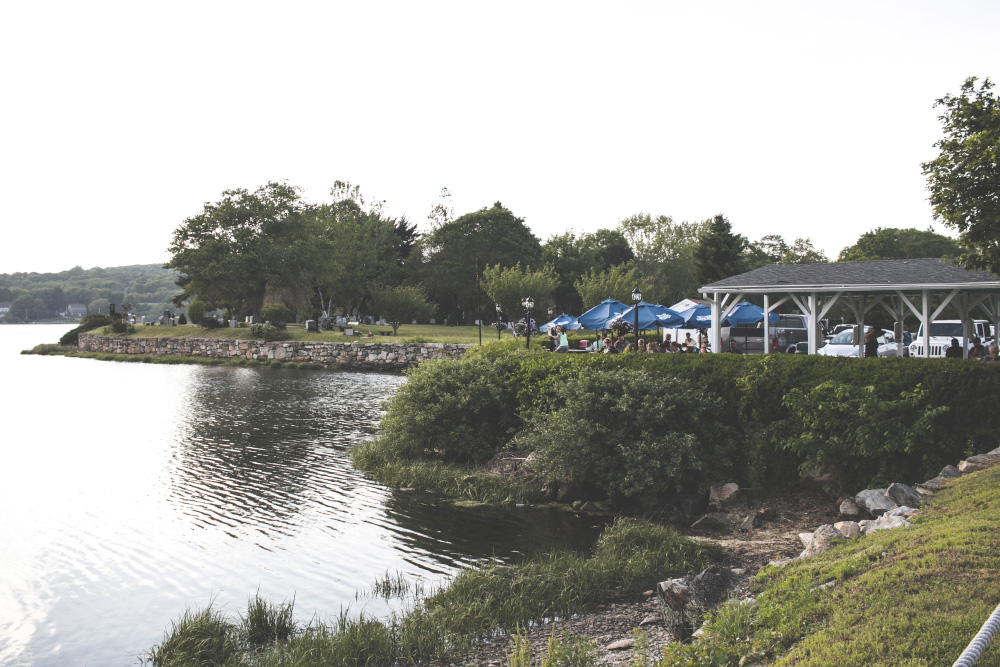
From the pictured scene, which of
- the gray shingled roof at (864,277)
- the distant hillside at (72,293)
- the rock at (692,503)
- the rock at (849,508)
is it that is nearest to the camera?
the rock at (849,508)

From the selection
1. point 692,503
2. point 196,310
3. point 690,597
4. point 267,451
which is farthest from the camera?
point 196,310

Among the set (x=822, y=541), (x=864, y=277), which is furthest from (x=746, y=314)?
(x=822, y=541)

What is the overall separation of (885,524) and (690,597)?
2624 millimetres

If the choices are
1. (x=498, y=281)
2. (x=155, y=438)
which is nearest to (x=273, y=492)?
(x=155, y=438)

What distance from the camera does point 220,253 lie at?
169ft

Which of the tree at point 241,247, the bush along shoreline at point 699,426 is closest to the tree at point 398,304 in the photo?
the tree at point 241,247

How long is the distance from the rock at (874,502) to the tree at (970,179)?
521 centimetres

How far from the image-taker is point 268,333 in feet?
153

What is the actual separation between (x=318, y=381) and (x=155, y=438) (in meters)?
14.8

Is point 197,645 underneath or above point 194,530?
above

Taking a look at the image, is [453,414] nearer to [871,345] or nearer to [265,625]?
[265,625]

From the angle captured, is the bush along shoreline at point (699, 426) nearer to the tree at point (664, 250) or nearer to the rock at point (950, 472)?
the rock at point (950, 472)

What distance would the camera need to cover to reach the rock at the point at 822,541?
726 cm

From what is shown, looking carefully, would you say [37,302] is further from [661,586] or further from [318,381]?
[661,586]
